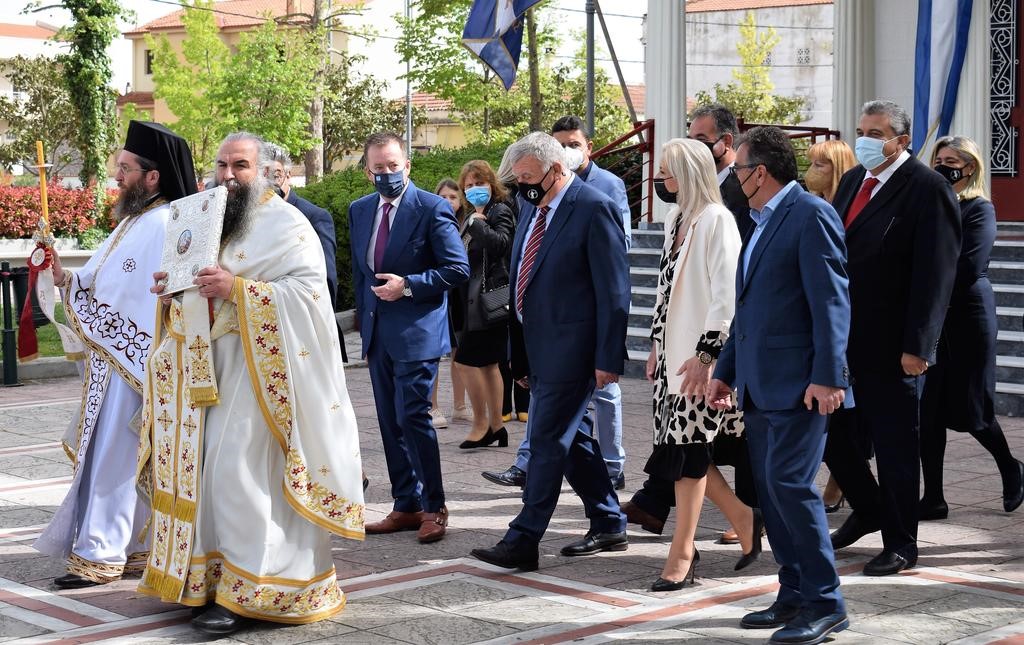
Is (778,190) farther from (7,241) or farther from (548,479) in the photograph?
Result: (7,241)

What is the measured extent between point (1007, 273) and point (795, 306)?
8177mm

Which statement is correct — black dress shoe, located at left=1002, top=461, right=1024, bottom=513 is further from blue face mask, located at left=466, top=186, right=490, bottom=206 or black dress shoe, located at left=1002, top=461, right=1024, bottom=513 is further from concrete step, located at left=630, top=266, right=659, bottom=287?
concrete step, located at left=630, top=266, right=659, bottom=287

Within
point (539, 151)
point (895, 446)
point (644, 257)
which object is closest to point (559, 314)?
point (539, 151)

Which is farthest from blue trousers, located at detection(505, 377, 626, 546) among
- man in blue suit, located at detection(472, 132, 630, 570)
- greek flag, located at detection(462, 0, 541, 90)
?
greek flag, located at detection(462, 0, 541, 90)

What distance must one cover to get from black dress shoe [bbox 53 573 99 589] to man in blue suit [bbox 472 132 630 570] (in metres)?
1.68

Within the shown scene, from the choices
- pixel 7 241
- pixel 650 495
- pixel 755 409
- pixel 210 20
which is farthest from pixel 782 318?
pixel 210 20

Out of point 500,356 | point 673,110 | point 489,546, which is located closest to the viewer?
point 489,546

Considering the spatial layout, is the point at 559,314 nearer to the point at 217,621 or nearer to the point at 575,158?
the point at 217,621

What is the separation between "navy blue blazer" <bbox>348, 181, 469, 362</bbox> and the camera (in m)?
6.91

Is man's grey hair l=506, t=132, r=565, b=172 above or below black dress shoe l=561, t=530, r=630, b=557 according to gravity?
above

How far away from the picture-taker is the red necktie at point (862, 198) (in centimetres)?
623

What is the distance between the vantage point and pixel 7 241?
81.6ft

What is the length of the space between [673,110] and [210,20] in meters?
32.2

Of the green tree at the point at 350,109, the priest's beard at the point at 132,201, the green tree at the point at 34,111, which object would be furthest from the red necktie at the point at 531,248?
the green tree at the point at 34,111
